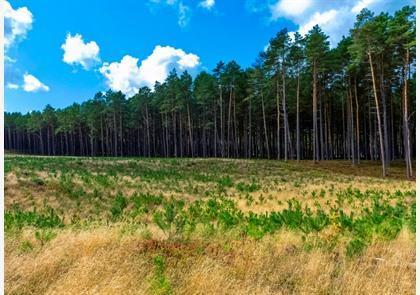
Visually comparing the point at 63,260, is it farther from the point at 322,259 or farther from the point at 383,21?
the point at 383,21

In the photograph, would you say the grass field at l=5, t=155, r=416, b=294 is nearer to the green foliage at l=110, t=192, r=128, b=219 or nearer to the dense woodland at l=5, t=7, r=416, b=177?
the green foliage at l=110, t=192, r=128, b=219

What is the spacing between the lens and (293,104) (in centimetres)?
5072

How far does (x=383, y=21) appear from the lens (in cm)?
3516

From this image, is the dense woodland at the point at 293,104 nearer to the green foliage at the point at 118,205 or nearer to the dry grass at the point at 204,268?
the green foliage at the point at 118,205

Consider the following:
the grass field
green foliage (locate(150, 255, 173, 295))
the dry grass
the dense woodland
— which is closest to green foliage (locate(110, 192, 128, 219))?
the grass field

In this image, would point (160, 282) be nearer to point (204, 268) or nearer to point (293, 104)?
point (204, 268)

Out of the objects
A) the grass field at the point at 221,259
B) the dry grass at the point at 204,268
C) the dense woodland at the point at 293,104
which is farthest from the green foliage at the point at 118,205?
the dense woodland at the point at 293,104

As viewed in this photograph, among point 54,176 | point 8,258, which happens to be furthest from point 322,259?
point 54,176

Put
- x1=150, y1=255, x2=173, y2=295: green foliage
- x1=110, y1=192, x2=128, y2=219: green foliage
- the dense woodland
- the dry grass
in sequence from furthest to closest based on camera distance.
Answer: the dense woodland, x1=110, y1=192, x2=128, y2=219: green foliage, the dry grass, x1=150, y1=255, x2=173, y2=295: green foliage

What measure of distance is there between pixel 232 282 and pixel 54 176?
63.8ft

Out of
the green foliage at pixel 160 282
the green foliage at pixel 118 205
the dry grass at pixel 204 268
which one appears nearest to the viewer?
the green foliage at pixel 160 282

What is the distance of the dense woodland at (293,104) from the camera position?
111ft

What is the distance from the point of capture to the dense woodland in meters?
33.9

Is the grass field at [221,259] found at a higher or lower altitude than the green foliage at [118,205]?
higher
